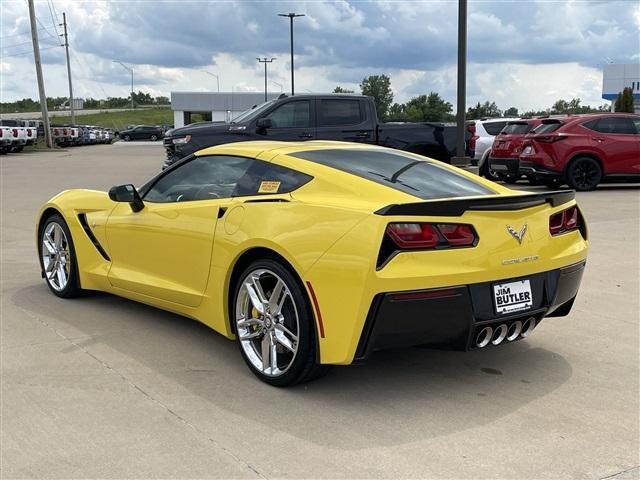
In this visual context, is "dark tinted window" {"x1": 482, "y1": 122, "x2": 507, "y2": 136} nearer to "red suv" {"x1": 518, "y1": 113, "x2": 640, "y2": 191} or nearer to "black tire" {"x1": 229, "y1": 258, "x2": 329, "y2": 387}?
"red suv" {"x1": 518, "y1": 113, "x2": 640, "y2": 191}

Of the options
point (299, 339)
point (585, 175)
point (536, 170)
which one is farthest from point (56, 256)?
point (585, 175)

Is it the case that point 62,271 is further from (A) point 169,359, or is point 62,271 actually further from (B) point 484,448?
(B) point 484,448

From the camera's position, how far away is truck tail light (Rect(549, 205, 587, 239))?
394 centimetres

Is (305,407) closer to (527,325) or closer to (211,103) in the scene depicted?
(527,325)

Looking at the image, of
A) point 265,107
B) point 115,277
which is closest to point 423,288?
point 115,277

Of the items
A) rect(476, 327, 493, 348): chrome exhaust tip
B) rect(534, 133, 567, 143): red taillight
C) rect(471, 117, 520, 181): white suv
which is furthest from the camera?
rect(471, 117, 520, 181): white suv

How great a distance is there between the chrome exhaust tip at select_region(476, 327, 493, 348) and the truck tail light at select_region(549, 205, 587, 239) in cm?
77

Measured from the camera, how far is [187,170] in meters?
4.88

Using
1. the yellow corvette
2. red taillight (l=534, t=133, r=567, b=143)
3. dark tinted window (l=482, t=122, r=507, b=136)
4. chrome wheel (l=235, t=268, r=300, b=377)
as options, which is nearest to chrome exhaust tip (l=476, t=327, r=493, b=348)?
the yellow corvette

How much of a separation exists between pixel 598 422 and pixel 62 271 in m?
4.44

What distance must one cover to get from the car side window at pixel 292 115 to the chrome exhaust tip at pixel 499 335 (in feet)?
31.3

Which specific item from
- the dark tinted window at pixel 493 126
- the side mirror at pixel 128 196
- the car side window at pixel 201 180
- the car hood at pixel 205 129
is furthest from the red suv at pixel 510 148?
the side mirror at pixel 128 196

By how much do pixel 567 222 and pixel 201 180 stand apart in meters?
2.49

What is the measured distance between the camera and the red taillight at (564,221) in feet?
12.9
